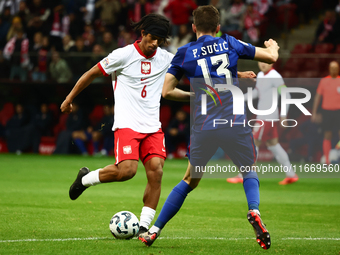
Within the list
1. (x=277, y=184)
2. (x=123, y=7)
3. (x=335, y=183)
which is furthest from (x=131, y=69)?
(x=123, y=7)

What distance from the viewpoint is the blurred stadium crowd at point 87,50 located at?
666 inches

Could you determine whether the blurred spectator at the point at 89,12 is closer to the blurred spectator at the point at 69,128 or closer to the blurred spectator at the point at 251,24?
the blurred spectator at the point at 69,128

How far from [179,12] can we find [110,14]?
10.3 ft

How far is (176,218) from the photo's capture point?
22.7 feet

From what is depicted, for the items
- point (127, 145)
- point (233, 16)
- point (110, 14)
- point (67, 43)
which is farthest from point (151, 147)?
point (110, 14)

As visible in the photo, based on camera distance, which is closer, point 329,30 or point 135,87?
point 135,87

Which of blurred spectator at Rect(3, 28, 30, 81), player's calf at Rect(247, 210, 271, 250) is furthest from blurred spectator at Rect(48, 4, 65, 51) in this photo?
player's calf at Rect(247, 210, 271, 250)

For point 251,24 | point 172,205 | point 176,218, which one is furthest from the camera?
point 251,24

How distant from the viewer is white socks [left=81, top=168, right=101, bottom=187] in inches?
226

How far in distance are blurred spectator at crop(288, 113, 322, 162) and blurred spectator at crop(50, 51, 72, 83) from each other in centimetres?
793

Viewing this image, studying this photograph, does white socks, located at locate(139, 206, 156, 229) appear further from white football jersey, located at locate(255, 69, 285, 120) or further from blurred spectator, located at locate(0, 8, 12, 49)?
blurred spectator, located at locate(0, 8, 12, 49)

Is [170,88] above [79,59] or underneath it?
underneath

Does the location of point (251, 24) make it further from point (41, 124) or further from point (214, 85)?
point (214, 85)

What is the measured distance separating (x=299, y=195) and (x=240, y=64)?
726 cm
